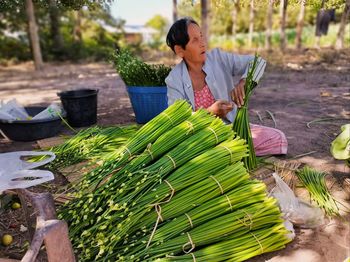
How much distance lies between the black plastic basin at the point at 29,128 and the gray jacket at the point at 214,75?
1676mm

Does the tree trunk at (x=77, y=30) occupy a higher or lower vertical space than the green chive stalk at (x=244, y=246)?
higher

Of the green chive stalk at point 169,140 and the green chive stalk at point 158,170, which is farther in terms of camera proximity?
the green chive stalk at point 169,140

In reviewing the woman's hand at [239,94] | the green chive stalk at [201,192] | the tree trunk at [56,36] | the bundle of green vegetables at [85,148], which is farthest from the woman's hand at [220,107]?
the tree trunk at [56,36]

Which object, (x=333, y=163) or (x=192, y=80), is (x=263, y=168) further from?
(x=192, y=80)

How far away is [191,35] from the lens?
258cm

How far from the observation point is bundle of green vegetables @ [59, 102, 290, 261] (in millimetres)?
1774

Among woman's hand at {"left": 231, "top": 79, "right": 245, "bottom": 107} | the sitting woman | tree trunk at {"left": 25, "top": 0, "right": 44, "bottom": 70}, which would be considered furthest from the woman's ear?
tree trunk at {"left": 25, "top": 0, "right": 44, "bottom": 70}

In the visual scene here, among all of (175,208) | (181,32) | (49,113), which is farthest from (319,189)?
(49,113)

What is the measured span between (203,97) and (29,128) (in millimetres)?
2045

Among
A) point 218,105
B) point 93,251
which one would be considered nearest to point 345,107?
point 218,105

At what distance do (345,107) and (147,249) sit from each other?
157 inches

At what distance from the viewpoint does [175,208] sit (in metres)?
1.85

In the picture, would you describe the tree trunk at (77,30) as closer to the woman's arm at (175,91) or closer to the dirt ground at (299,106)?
the dirt ground at (299,106)

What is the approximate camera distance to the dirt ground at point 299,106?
80.4 inches
